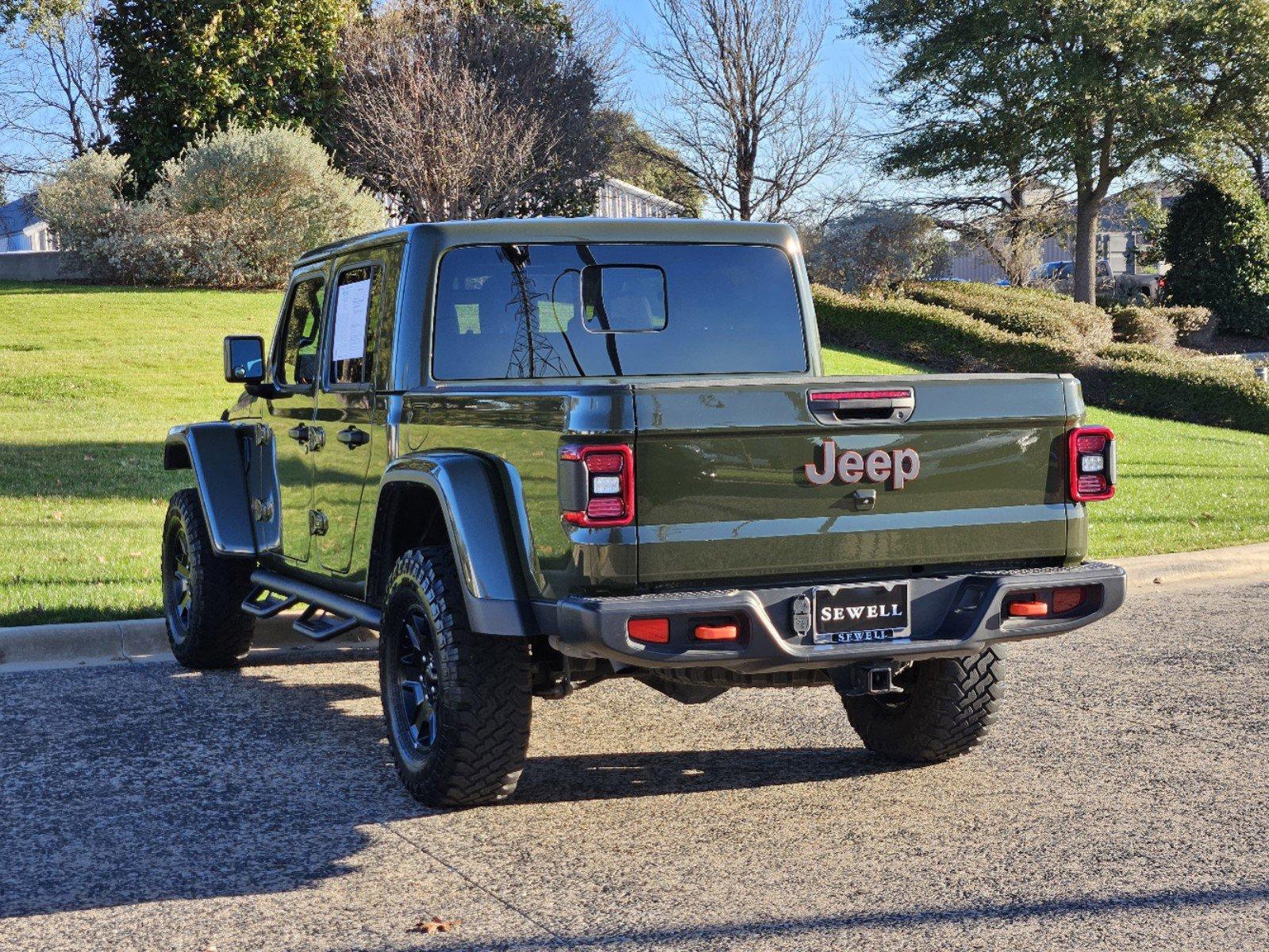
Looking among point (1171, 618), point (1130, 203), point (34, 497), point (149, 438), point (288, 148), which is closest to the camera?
point (1171, 618)

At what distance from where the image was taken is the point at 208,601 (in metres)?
7.41

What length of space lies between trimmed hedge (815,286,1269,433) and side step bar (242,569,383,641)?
52.2ft

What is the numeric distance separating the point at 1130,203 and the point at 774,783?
40721mm

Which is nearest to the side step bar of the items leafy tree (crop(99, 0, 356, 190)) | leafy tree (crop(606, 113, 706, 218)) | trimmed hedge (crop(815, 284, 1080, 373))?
trimmed hedge (crop(815, 284, 1080, 373))

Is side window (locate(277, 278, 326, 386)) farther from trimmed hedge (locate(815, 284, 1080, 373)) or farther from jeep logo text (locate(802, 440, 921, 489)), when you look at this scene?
trimmed hedge (locate(815, 284, 1080, 373))

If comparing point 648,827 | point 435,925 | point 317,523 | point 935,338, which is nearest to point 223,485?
point 317,523

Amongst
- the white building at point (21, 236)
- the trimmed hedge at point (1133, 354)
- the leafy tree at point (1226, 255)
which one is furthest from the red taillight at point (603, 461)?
the white building at point (21, 236)

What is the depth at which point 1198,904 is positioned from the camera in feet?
13.8

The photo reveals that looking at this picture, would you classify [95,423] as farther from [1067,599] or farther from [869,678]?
[1067,599]

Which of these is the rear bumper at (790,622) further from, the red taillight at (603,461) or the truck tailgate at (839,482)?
the red taillight at (603,461)

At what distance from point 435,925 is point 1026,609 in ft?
7.11

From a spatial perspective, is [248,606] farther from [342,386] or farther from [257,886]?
[257,886]

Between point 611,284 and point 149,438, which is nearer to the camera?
point 611,284

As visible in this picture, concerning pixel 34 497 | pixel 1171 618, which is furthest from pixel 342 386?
pixel 34 497
